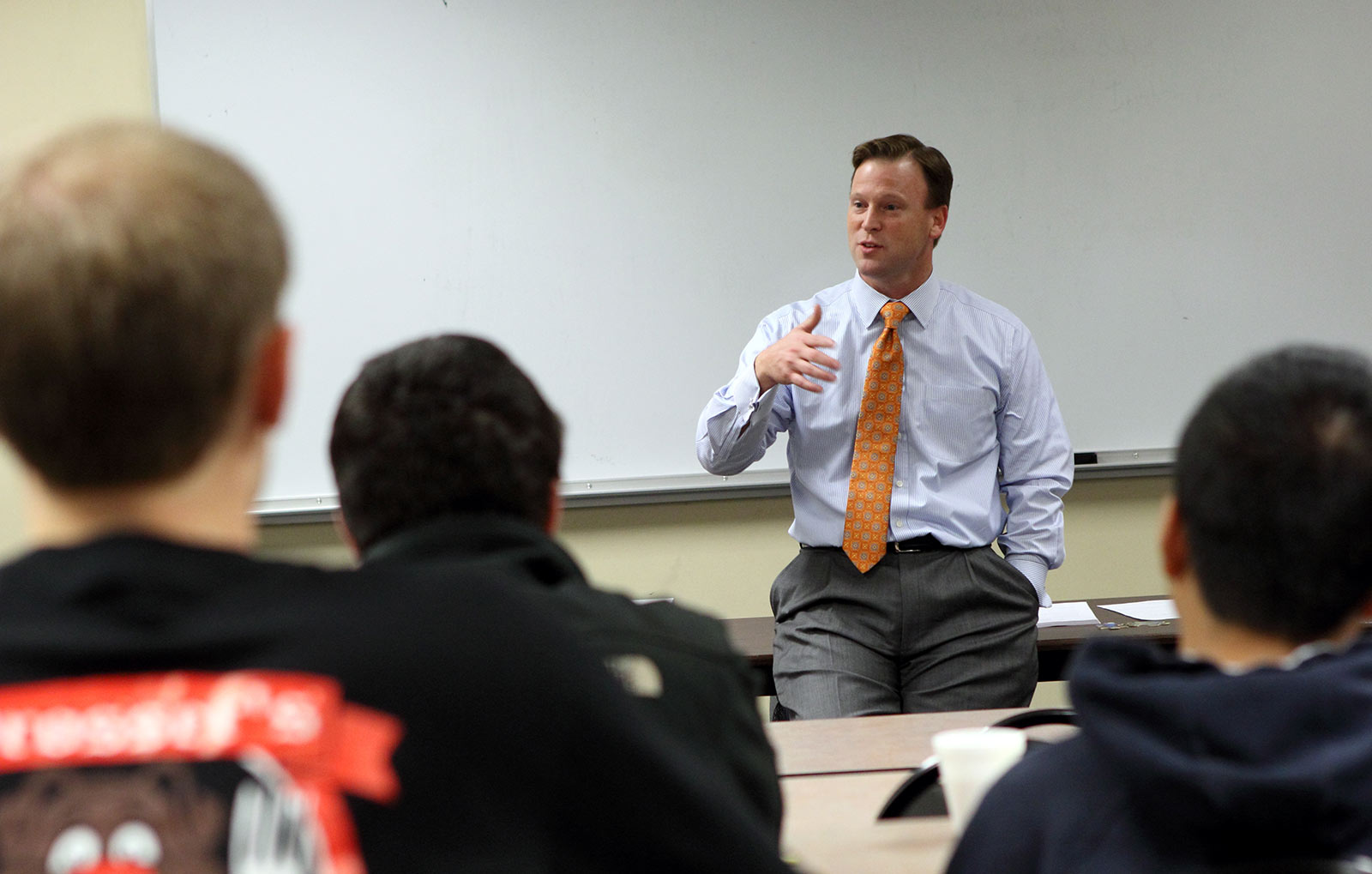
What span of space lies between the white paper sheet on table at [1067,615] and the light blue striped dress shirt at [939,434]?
49mm

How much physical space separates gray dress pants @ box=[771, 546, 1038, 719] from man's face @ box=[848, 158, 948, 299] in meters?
0.66

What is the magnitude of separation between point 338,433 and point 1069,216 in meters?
2.93

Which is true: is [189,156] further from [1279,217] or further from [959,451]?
[1279,217]

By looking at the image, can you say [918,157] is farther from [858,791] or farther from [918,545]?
[858,791]

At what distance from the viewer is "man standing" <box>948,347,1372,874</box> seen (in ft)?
2.40

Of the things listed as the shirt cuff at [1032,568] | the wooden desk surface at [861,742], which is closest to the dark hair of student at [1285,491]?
the wooden desk surface at [861,742]

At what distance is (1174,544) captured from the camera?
88 centimetres

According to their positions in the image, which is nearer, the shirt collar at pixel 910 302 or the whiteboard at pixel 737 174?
the shirt collar at pixel 910 302

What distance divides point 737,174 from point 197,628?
3077 mm

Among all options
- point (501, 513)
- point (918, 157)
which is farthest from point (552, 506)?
point (918, 157)

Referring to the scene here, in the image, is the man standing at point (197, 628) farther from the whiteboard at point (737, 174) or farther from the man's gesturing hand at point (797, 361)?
the whiteboard at point (737, 174)

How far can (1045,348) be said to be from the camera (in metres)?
3.63

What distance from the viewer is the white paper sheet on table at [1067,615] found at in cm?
277

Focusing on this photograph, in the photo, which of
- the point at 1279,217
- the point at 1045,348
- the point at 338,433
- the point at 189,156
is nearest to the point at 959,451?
the point at 1045,348
